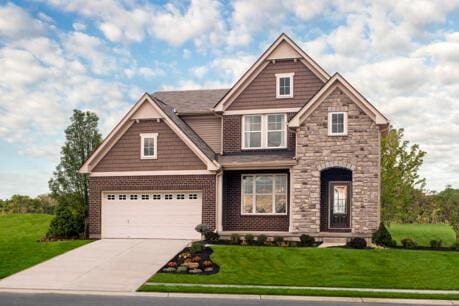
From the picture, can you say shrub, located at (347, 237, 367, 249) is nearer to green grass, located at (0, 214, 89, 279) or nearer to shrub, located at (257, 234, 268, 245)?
shrub, located at (257, 234, 268, 245)

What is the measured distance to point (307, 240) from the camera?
20953mm

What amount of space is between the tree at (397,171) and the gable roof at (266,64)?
10.1 metres

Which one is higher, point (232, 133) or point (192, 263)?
point (232, 133)

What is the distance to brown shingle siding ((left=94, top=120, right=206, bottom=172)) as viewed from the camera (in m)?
23.2

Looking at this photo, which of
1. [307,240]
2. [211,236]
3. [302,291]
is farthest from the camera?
[211,236]

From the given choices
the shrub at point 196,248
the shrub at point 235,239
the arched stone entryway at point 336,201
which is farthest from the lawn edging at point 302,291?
the arched stone entryway at point 336,201

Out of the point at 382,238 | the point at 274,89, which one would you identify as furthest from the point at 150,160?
the point at 382,238

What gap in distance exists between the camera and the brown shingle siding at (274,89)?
80.4 feet

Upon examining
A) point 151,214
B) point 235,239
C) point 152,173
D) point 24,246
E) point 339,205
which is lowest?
point 24,246

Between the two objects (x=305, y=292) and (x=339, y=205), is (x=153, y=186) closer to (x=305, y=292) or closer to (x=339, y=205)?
(x=339, y=205)

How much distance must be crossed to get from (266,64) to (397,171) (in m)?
13.0

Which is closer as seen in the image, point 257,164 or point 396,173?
point 257,164

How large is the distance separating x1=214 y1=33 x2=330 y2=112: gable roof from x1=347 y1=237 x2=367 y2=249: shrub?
28.3 ft

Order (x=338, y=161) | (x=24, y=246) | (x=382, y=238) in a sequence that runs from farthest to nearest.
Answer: (x=338, y=161), (x=24, y=246), (x=382, y=238)
